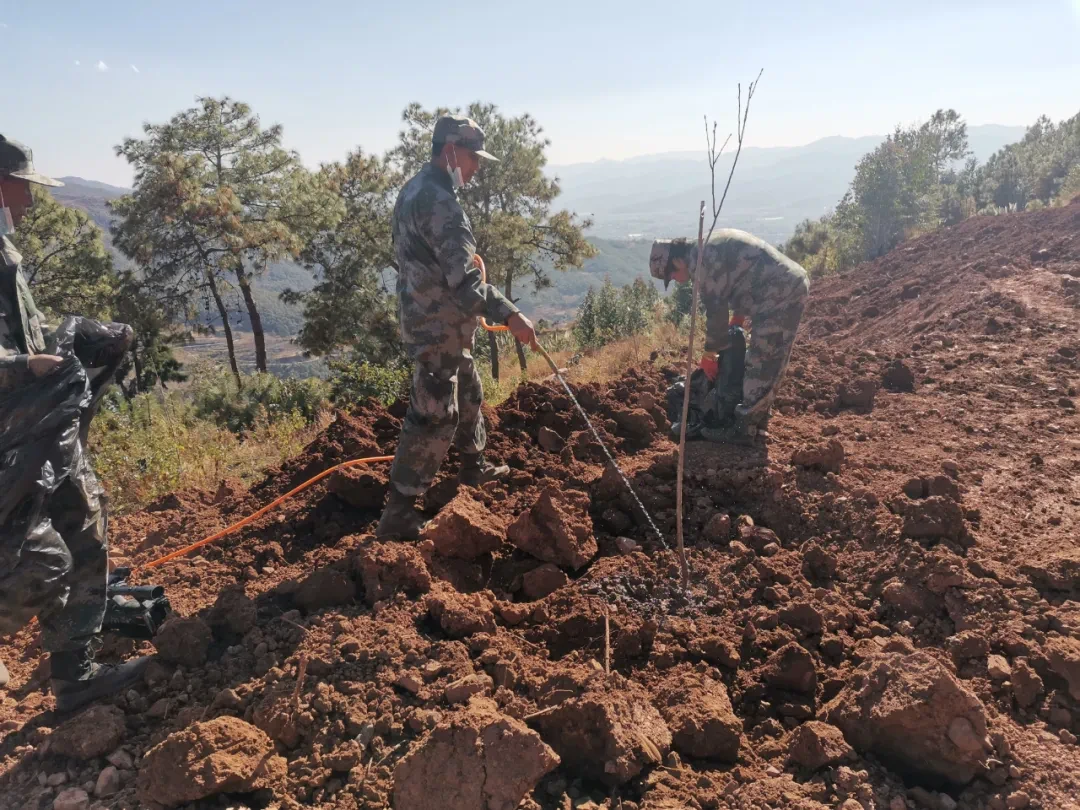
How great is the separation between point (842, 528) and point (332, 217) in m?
16.8

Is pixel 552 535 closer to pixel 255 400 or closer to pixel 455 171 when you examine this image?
pixel 455 171

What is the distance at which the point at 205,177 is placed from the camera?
16984mm

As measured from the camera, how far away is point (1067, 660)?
226cm

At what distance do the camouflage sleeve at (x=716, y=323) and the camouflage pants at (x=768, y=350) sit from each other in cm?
20

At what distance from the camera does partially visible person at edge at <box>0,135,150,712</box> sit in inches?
91.0

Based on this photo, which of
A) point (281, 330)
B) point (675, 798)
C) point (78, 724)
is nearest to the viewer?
point (675, 798)

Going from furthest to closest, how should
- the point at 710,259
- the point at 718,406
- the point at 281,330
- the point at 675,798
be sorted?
the point at 281,330
the point at 718,406
the point at 710,259
the point at 675,798

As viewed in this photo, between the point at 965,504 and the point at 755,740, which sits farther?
the point at 965,504

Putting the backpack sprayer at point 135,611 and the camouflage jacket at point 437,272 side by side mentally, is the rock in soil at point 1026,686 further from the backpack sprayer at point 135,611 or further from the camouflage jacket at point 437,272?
the backpack sprayer at point 135,611

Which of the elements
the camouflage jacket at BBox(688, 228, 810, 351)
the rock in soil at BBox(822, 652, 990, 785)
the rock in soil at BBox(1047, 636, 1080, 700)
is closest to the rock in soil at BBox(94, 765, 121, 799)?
the rock in soil at BBox(822, 652, 990, 785)

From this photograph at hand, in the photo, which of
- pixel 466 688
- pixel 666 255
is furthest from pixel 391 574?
pixel 666 255

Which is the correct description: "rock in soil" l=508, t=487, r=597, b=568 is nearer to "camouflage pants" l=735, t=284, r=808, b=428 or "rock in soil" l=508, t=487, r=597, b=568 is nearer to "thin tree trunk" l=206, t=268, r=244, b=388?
"camouflage pants" l=735, t=284, r=808, b=428

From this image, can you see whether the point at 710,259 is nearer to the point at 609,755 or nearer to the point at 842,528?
the point at 842,528

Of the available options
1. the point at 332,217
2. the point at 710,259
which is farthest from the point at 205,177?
the point at 710,259
